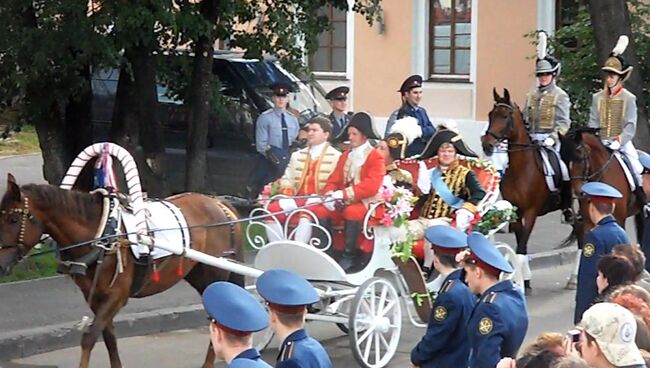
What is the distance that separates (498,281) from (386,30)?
2018 centimetres

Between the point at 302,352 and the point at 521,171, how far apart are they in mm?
8623

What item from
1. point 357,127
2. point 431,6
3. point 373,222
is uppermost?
point 431,6

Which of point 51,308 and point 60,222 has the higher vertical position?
point 60,222

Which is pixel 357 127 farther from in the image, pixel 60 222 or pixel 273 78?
pixel 273 78

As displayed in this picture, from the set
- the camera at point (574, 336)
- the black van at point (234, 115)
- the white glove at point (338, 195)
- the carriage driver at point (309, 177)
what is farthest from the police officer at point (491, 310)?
the black van at point (234, 115)

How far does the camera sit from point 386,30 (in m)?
26.0

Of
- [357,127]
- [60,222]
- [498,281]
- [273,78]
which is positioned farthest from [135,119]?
[498,281]

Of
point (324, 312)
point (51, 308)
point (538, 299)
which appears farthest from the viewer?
point (538, 299)

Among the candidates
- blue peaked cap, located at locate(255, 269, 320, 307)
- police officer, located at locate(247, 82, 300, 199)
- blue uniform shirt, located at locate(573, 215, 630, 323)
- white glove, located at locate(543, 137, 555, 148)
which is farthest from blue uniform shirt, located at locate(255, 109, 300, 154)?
blue peaked cap, located at locate(255, 269, 320, 307)

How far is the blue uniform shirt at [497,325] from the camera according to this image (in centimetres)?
606

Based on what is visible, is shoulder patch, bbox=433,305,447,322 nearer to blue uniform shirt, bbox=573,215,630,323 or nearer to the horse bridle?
blue uniform shirt, bbox=573,215,630,323

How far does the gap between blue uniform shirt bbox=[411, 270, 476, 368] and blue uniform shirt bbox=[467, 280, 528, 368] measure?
1.02 feet

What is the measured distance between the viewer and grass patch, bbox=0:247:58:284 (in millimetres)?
13086

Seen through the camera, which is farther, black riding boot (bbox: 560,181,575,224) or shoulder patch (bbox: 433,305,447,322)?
black riding boot (bbox: 560,181,575,224)
